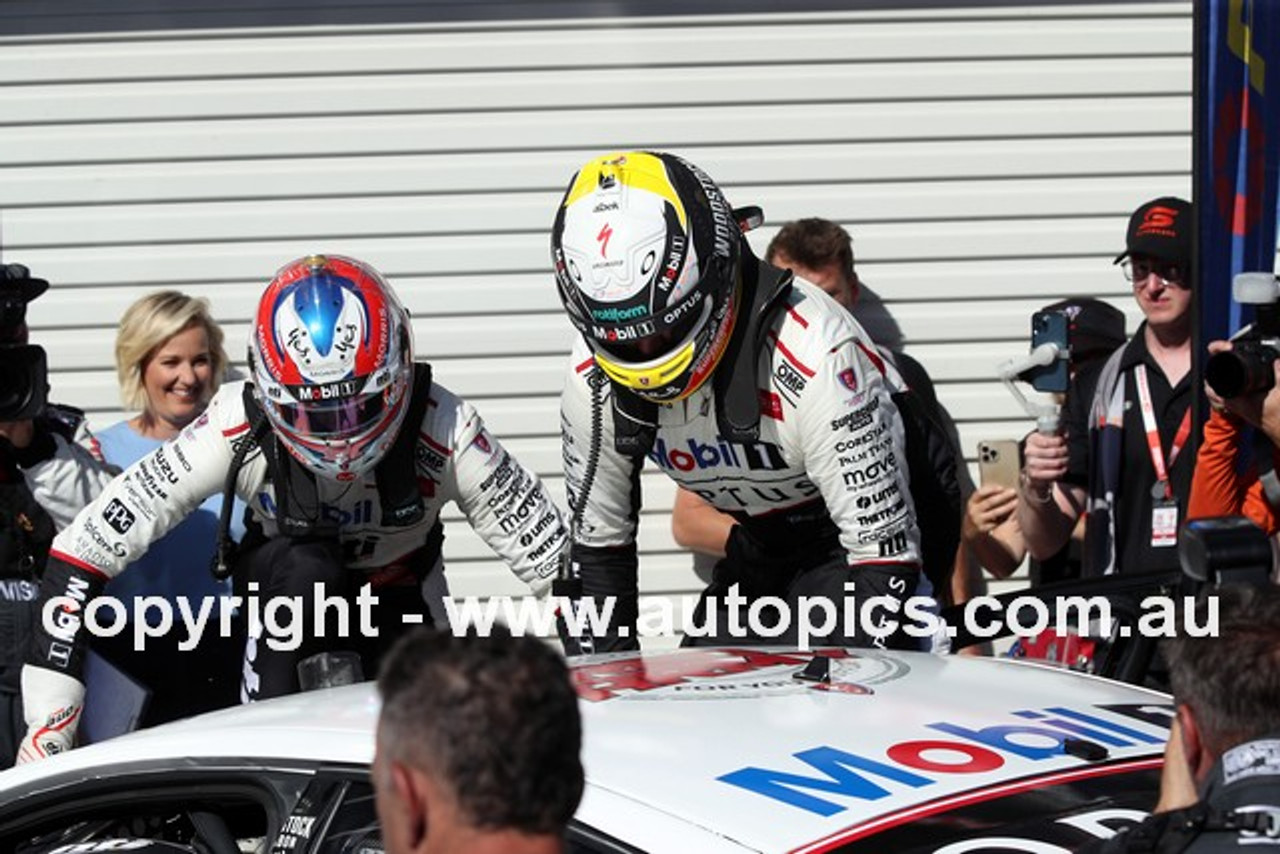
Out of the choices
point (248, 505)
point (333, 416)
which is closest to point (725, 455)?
point (333, 416)

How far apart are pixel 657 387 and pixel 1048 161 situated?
12.3 feet

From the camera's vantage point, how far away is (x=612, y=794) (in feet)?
9.18

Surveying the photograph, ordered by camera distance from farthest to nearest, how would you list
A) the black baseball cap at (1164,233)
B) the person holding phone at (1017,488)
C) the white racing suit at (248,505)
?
the person holding phone at (1017,488), the black baseball cap at (1164,233), the white racing suit at (248,505)

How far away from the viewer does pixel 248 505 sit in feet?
18.3

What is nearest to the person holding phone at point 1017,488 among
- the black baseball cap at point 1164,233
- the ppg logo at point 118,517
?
the black baseball cap at point 1164,233

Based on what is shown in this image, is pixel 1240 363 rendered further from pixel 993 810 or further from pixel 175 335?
pixel 175 335

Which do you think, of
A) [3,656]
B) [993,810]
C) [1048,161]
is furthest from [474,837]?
[1048,161]

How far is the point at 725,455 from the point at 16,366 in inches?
74.6

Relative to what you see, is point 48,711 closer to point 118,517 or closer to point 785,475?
point 118,517

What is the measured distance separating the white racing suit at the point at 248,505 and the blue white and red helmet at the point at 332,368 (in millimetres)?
156

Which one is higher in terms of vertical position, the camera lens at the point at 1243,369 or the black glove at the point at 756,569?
the camera lens at the point at 1243,369

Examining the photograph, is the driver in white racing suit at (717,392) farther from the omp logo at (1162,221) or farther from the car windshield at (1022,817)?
the car windshield at (1022,817)

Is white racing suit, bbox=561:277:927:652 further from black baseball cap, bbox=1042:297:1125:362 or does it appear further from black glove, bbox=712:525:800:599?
black baseball cap, bbox=1042:297:1125:362

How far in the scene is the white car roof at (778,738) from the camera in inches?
109
